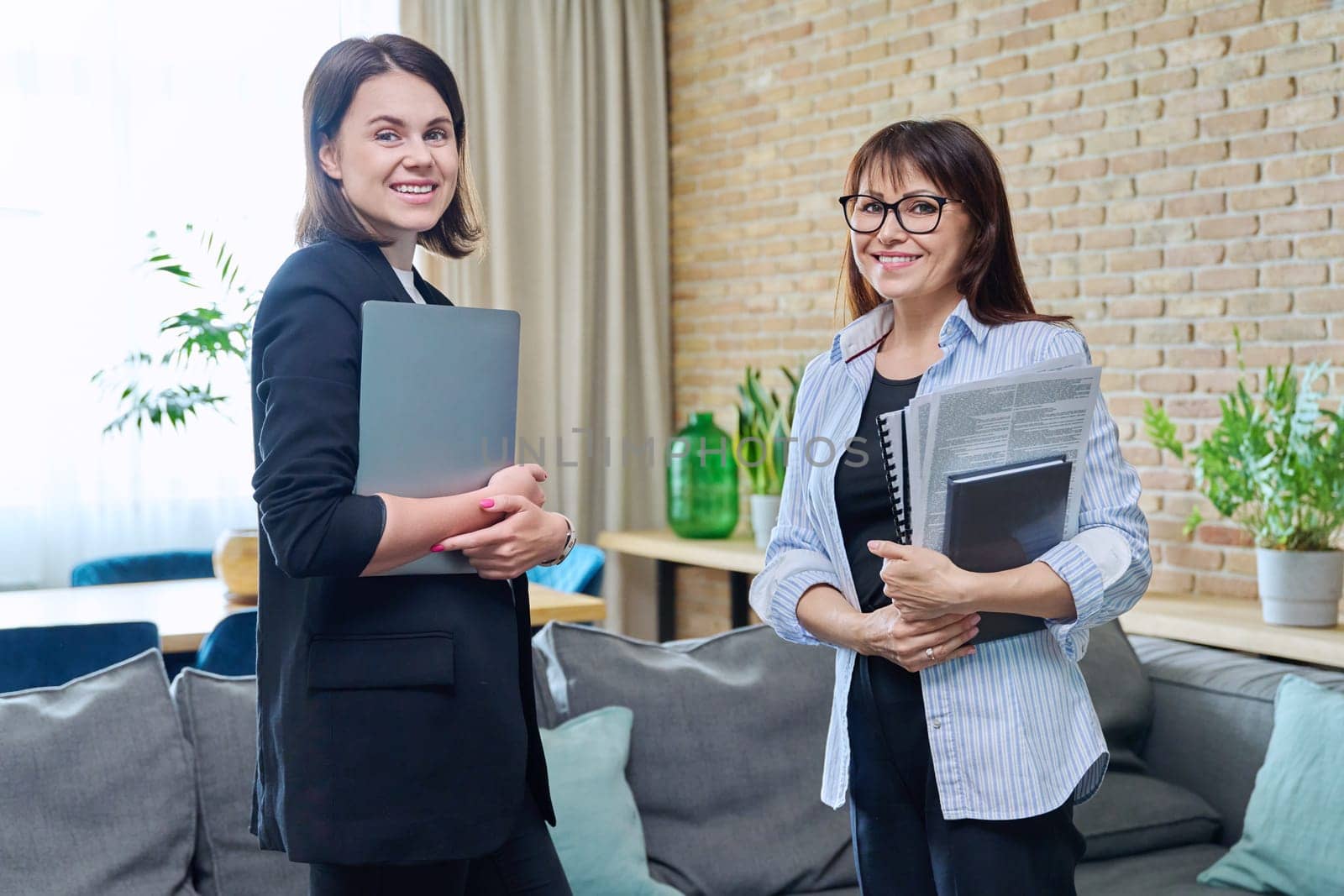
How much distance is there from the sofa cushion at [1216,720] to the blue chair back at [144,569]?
2.77 m

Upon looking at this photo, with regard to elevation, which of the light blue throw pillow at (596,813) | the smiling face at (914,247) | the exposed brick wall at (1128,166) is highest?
the exposed brick wall at (1128,166)

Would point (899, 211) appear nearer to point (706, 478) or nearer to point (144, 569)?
point (144, 569)

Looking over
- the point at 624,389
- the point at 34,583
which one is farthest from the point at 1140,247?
the point at 34,583

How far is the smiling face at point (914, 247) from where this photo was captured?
1.52 m

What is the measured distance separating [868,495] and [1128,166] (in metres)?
2.50

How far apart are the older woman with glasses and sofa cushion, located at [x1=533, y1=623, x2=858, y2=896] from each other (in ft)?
2.37

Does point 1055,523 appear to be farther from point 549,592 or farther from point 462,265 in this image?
point 462,265

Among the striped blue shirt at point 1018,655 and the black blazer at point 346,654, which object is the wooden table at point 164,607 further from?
the black blazer at point 346,654

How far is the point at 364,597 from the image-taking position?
3.92 feet

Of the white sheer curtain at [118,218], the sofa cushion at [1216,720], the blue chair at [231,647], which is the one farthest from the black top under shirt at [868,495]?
the white sheer curtain at [118,218]

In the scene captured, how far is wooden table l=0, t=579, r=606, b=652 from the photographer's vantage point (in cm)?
291

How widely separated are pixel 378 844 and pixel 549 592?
2239 millimetres

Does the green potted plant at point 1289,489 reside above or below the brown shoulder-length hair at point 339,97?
below

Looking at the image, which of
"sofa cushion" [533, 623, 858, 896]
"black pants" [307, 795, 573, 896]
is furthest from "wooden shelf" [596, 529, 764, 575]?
Result: "black pants" [307, 795, 573, 896]
